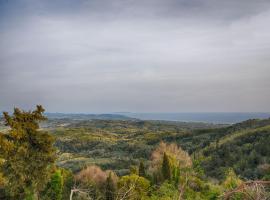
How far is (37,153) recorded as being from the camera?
2847 cm

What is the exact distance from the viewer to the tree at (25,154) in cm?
2722

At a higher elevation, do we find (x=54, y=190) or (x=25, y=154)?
(x=25, y=154)

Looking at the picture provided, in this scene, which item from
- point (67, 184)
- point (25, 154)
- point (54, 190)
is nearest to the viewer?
point (25, 154)

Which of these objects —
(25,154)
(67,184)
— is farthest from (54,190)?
(67,184)

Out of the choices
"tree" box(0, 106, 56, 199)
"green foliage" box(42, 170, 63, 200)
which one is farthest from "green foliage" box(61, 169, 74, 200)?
"tree" box(0, 106, 56, 199)

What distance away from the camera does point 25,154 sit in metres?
27.7

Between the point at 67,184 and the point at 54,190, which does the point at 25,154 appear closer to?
the point at 54,190

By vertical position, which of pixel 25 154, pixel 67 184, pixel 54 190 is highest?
pixel 25 154

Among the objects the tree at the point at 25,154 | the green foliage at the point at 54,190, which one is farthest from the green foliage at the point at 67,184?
the tree at the point at 25,154

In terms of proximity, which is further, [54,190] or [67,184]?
[67,184]

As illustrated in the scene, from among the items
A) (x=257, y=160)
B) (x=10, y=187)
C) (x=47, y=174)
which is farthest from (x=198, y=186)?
(x=257, y=160)

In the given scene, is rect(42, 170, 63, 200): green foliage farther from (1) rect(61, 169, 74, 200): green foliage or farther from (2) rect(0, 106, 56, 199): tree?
(2) rect(0, 106, 56, 199): tree

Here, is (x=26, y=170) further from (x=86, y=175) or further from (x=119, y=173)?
(x=119, y=173)

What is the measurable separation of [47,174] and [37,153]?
2065 mm
